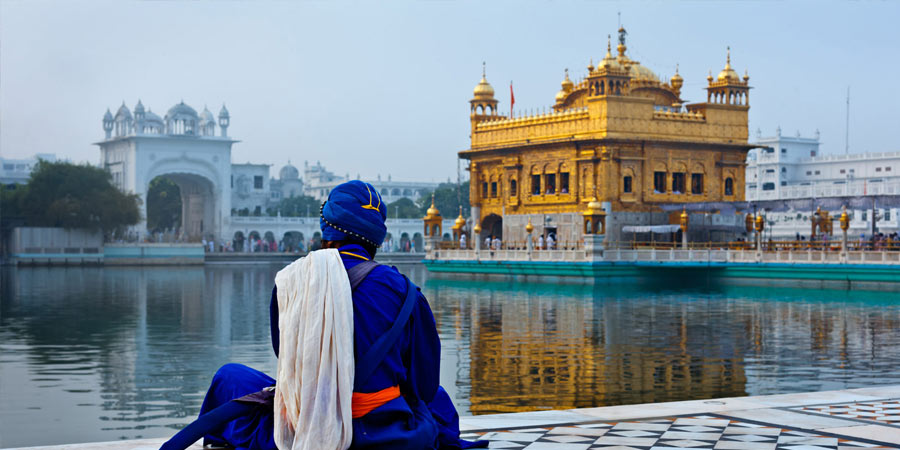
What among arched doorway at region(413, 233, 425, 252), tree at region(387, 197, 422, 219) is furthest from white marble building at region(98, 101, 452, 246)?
tree at region(387, 197, 422, 219)

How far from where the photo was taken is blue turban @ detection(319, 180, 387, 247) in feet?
14.9

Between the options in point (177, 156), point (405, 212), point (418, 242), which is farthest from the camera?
point (405, 212)

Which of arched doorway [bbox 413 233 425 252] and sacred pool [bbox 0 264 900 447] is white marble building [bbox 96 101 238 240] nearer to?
arched doorway [bbox 413 233 425 252]

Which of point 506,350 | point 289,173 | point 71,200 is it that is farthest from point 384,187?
point 506,350

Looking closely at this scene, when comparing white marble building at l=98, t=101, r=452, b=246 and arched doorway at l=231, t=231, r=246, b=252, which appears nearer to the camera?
white marble building at l=98, t=101, r=452, b=246

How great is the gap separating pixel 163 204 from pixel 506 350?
69.2m

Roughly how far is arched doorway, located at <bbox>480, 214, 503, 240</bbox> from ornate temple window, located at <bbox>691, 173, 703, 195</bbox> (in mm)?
8050

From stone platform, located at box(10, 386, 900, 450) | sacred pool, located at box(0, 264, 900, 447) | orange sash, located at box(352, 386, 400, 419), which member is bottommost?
sacred pool, located at box(0, 264, 900, 447)

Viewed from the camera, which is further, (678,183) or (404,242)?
(404,242)

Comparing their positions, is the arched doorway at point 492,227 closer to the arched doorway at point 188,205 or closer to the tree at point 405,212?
the arched doorway at point 188,205

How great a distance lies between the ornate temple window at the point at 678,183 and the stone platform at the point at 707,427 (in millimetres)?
32726

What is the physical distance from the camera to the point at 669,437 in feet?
20.4

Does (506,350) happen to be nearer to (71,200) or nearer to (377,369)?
(377,369)

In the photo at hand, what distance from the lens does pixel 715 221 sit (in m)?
38.1
